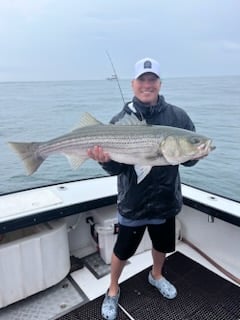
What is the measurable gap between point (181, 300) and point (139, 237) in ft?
2.02

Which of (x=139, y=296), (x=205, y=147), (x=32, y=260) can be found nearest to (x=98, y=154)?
(x=205, y=147)

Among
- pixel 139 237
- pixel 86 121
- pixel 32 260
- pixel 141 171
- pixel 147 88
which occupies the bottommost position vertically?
pixel 32 260

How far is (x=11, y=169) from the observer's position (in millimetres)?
11039

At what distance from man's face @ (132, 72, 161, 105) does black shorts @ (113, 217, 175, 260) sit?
2.66ft

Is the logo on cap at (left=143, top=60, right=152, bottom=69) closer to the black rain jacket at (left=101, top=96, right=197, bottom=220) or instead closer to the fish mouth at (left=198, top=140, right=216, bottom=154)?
the black rain jacket at (left=101, top=96, right=197, bottom=220)

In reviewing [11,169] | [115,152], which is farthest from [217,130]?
[115,152]

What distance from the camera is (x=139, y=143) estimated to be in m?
1.79

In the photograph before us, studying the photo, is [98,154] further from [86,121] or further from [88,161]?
[88,161]

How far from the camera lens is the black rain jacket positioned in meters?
2.07

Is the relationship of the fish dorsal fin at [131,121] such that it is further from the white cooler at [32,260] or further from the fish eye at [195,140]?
the white cooler at [32,260]

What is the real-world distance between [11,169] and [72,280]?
8.94m

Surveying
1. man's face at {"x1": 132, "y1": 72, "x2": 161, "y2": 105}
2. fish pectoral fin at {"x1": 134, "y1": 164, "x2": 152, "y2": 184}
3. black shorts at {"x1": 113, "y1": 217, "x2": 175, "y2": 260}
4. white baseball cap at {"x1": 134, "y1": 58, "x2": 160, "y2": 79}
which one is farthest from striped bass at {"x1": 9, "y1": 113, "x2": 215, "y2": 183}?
black shorts at {"x1": 113, "y1": 217, "x2": 175, "y2": 260}

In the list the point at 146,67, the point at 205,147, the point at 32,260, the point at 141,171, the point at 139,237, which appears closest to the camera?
the point at 205,147

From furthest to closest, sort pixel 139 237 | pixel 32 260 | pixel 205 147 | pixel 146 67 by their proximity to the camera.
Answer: pixel 32 260 → pixel 139 237 → pixel 146 67 → pixel 205 147
